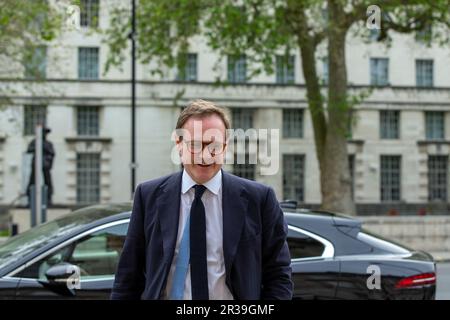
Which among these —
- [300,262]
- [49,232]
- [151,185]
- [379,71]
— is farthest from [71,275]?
[379,71]

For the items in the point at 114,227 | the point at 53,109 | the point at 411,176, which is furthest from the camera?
the point at 411,176

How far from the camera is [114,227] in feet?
21.7

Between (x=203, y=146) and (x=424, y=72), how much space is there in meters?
46.7

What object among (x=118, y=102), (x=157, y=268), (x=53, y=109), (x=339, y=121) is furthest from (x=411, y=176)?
(x=157, y=268)

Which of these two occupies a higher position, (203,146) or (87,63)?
(87,63)

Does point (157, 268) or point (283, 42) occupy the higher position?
point (283, 42)

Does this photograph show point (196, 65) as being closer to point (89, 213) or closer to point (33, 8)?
point (33, 8)

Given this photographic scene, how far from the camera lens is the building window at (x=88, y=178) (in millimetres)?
43781

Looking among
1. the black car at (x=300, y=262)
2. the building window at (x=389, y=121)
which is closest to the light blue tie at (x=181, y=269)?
the black car at (x=300, y=262)

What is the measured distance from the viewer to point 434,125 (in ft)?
158

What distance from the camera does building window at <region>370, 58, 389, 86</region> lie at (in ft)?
155

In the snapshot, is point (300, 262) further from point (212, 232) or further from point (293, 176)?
point (293, 176)

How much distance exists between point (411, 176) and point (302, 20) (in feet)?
91.3

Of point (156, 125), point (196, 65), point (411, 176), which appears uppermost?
point (196, 65)
